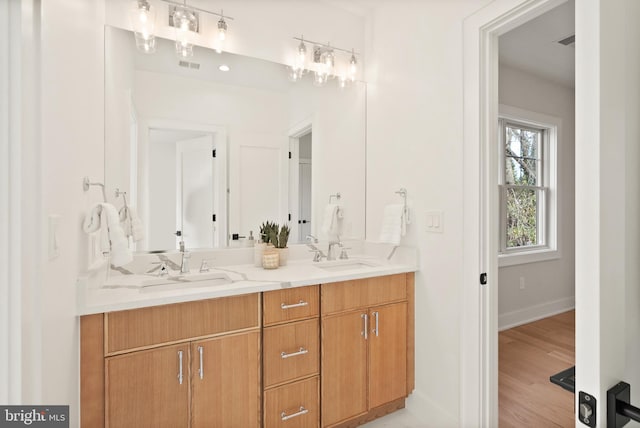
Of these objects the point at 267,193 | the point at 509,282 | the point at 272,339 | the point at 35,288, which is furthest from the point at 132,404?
the point at 509,282

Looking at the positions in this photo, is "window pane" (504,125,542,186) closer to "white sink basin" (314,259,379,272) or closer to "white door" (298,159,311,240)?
"white sink basin" (314,259,379,272)

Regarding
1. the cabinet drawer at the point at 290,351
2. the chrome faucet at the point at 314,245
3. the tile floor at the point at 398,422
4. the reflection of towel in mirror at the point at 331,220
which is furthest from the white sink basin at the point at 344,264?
the tile floor at the point at 398,422

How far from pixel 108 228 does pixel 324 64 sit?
1.74 metres

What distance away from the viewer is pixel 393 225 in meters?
1.99

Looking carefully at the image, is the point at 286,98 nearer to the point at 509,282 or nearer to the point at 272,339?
the point at 272,339

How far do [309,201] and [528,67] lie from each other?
8.63 ft

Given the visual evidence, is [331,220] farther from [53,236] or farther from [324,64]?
[53,236]

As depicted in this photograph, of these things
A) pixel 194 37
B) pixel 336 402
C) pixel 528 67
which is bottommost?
pixel 336 402

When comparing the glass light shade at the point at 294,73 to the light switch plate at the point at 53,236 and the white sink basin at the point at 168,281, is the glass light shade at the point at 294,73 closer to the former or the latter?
the white sink basin at the point at 168,281

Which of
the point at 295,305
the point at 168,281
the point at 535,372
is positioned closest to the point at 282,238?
the point at 295,305

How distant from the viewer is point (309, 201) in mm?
2275

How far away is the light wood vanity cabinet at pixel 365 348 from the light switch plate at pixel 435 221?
0.33 meters

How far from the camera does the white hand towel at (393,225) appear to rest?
1.96m

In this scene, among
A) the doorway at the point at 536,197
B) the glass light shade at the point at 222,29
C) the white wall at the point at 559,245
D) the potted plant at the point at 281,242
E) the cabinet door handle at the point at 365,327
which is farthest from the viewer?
the white wall at the point at 559,245
